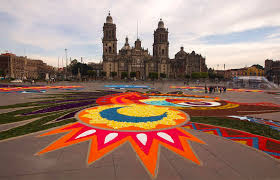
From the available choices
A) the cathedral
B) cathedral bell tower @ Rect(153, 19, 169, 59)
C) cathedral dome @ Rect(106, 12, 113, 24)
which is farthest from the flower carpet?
cathedral bell tower @ Rect(153, 19, 169, 59)

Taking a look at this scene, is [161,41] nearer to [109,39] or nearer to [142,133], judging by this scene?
[109,39]

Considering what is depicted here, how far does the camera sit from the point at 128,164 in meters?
4.86

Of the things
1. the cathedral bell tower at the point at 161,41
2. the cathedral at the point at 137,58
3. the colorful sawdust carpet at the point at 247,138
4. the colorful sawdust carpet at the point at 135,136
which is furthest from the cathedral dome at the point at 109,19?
the colorful sawdust carpet at the point at 247,138

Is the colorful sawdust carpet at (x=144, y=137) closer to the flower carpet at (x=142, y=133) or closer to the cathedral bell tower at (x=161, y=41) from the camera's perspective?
the flower carpet at (x=142, y=133)

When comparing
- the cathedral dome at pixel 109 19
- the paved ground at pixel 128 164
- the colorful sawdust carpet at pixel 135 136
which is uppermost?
the cathedral dome at pixel 109 19

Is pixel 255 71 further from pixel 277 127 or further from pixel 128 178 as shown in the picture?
pixel 128 178

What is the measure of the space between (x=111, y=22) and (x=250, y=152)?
118994 millimetres

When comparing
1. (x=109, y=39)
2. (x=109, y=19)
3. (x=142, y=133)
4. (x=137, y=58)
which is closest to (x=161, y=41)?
(x=137, y=58)

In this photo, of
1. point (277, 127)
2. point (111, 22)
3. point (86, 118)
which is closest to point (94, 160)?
point (86, 118)

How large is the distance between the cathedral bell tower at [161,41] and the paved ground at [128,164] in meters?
119

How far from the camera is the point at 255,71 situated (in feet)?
437

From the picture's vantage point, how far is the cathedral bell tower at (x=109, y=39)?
358 feet

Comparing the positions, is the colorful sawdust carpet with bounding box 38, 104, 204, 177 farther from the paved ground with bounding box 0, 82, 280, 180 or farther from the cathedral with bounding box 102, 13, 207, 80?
the cathedral with bounding box 102, 13, 207, 80

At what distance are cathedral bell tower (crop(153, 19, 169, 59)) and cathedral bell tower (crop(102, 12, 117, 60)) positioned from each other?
33066 millimetres
